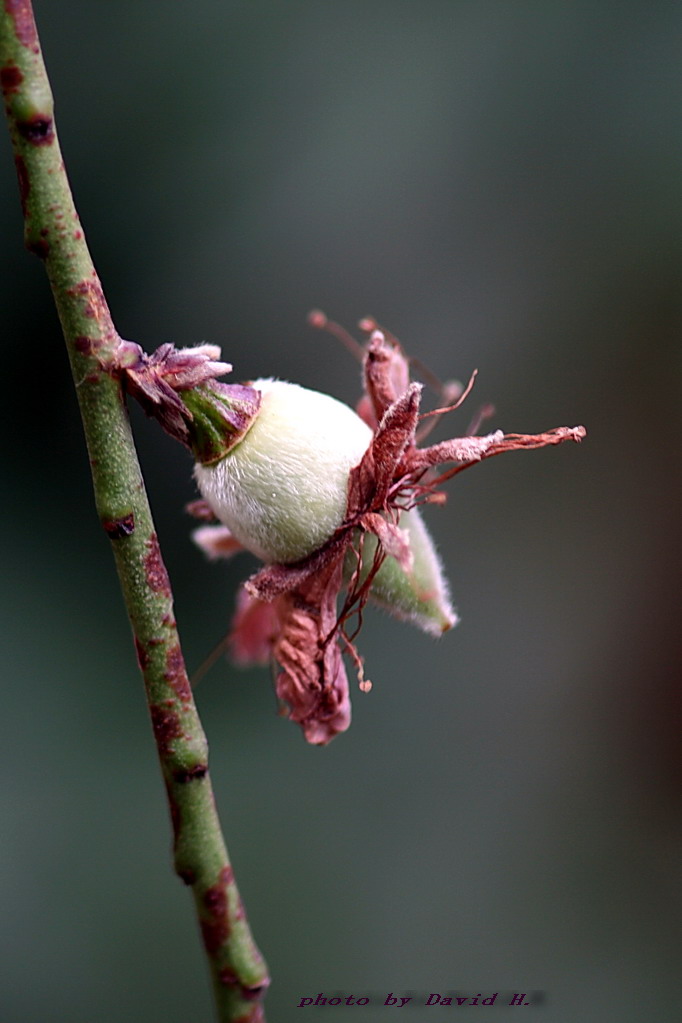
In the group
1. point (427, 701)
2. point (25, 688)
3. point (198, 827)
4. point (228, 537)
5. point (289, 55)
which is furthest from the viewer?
point (289, 55)

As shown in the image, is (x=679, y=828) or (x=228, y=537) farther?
(x=679, y=828)

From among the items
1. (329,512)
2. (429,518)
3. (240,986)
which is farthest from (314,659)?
(429,518)

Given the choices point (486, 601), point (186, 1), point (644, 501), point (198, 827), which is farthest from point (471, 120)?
point (198, 827)

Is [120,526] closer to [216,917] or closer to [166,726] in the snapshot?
[166,726]

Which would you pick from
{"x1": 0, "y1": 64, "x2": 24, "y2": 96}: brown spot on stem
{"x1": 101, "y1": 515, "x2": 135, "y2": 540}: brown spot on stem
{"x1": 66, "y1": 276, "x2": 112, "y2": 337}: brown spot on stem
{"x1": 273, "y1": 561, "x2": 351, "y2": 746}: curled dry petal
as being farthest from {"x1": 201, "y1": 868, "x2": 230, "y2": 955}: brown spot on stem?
{"x1": 0, "y1": 64, "x2": 24, "y2": 96}: brown spot on stem

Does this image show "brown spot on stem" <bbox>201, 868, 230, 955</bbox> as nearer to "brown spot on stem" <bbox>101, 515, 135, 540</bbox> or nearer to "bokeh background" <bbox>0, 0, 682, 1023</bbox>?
"brown spot on stem" <bbox>101, 515, 135, 540</bbox>

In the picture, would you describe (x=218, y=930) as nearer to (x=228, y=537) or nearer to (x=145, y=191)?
(x=228, y=537)

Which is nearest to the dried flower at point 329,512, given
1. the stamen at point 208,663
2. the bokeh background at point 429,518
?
the stamen at point 208,663
